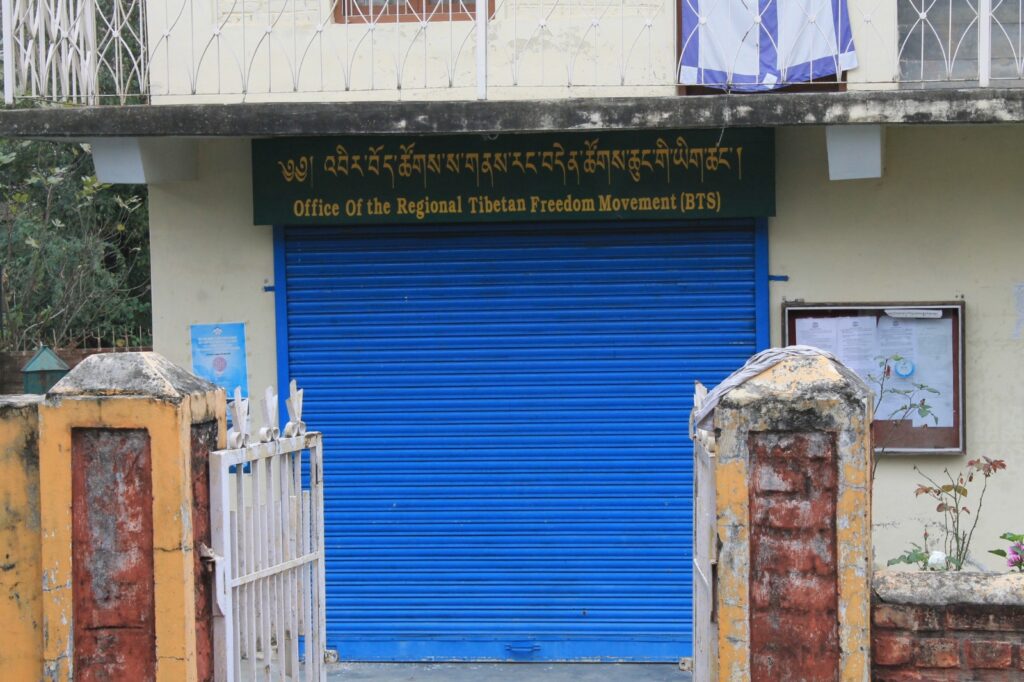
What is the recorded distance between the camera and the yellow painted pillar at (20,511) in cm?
472

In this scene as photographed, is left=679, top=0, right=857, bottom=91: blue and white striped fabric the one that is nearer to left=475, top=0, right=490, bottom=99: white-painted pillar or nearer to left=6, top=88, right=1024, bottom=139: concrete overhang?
left=6, top=88, right=1024, bottom=139: concrete overhang

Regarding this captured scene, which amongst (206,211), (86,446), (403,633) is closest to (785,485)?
(86,446)

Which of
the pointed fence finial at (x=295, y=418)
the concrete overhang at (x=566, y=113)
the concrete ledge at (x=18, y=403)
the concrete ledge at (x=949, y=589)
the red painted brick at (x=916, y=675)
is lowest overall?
the red painted brick at (x=916, y=675)

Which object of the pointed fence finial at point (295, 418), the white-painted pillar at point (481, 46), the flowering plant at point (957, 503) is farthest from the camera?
the flowering plant at point (957, 503)

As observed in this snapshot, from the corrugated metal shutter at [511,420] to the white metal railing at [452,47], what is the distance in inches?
36.6

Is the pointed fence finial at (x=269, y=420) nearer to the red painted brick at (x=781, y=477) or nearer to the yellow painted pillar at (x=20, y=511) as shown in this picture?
the yellow painted pillar at (x=20, y=511)

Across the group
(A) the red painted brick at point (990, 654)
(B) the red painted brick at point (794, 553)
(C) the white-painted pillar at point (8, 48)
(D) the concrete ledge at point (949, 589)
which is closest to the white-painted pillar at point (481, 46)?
(C) the white-painted pillar at point (8, 48)

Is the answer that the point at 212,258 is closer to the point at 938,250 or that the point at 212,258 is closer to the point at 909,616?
the point at 938,250

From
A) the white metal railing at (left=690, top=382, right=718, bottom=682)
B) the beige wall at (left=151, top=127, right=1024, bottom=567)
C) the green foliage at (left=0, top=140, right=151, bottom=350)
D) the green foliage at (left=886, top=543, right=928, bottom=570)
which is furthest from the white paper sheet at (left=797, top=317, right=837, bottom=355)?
the green foliage at (left=0, top=140, right=151, bottom=350)

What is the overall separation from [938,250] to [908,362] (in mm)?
683

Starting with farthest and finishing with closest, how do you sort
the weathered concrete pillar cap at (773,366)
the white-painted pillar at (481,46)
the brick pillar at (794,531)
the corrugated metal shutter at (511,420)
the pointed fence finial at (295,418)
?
1. the corrugated metal shutter at (511,420)
2. the white-painted pillar at (481,46)
3. the pointed fence finial at (295,418)
4. the weathered concrete pillar cap at (773,366)
5. the brick pillar at (794,531)

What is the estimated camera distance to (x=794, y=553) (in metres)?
4.24

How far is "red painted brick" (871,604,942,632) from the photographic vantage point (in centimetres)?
430

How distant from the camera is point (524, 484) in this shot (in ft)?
26.4
